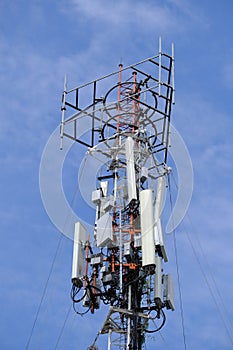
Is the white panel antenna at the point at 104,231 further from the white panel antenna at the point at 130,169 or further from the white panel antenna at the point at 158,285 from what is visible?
the white panel antenna at the point at 158,285

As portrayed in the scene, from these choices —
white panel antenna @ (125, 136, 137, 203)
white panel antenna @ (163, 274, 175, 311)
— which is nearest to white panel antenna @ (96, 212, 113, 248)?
white panel antenna @ (125, 136, 137, 203)

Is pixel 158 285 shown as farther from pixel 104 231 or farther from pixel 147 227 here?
pixel 104 231

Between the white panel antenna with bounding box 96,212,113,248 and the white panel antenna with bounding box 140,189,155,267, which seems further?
the white panel antenna with bounding box 96,212,113,248

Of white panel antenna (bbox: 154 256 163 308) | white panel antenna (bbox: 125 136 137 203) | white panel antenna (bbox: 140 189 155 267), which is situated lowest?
white panel antenna (bbox: 154 256 163 308)

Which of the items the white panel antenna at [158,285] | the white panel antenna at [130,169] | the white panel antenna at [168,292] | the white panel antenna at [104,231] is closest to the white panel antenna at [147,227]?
the white panel antenna at [130,169]

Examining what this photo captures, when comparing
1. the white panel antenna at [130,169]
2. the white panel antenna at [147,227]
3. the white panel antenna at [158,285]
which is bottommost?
the white panel antenna at [158,285]

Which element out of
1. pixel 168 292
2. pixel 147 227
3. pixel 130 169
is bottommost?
pixel 168 292

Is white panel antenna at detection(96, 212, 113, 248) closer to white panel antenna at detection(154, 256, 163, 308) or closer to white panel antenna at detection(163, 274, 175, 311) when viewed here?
white panel antenna at detection(154, 256, 163, 308)

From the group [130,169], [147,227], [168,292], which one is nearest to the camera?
[147,227]

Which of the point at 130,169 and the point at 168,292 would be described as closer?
the point at 168,292

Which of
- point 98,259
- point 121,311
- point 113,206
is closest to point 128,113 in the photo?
point 113,206

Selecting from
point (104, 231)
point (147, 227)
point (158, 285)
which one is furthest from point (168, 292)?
point (104, 231)

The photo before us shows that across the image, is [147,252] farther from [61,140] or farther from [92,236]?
[61,140]

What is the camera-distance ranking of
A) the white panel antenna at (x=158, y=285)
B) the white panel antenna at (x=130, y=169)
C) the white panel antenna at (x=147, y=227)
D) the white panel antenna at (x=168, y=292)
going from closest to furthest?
the white panel antenna at (x=147, y=227) < the white panel antenna at (x=158, y=285) < the white panel antenna at (x=168, y=292) < the white panel antenna at (x=130, y=169)
